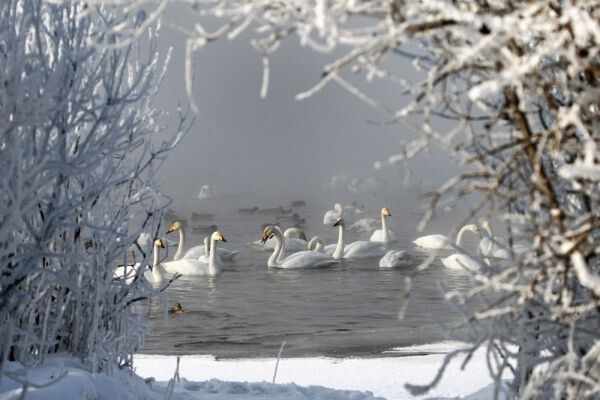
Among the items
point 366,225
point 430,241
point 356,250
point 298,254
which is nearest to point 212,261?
point 298,254

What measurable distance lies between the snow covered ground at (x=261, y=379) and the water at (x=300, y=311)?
74 cm

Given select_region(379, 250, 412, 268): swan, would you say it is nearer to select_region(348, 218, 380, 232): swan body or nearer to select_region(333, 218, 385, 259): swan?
select_region(333, 218, 385, 259): swan

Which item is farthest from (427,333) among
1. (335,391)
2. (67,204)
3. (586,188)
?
(586,188)

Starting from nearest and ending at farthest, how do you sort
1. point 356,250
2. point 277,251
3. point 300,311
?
point 300,311
point 277,251
point 356,250

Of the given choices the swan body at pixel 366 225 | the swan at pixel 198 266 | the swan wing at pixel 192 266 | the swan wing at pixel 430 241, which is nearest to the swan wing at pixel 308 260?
the swan at pixel 198 266

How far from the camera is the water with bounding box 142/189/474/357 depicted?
1325cm

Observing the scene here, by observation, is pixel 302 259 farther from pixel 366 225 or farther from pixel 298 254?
pixel 366 225

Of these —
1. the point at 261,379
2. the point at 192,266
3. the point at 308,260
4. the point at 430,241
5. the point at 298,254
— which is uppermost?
the point at 430,241

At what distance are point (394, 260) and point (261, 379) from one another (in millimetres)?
12634

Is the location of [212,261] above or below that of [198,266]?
above

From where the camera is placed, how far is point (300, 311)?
674 inches

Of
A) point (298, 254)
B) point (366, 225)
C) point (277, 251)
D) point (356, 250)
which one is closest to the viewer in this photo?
point (298, 254)

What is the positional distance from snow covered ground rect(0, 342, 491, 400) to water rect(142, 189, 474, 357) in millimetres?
735

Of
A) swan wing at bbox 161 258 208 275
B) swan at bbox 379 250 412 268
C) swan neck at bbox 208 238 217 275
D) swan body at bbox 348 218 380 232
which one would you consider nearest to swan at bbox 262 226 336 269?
swan at bbox 379 250 412 268
